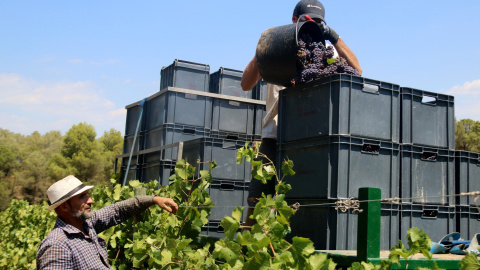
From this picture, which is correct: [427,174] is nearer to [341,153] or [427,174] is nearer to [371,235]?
[341,153]

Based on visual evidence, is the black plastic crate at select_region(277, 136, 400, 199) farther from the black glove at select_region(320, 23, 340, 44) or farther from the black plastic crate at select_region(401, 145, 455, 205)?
the black glove at select_region(320, 23, 340, 44)

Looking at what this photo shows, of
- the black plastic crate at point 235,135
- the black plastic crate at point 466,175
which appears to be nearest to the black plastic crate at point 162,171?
the black plastic crate at point 235,135

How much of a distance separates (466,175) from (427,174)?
1.56 ft

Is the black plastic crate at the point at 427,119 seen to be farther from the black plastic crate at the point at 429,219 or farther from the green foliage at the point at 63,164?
the green foliage at the point at 63,164

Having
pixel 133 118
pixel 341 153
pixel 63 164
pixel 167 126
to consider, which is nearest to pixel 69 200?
pixel 341 153

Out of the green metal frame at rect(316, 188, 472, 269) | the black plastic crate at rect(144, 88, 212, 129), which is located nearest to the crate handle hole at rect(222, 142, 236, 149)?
the black plastic crate at rect(144, 88, 212, 129)

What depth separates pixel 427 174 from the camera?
4.00m

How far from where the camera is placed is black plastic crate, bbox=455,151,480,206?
4.18 meters

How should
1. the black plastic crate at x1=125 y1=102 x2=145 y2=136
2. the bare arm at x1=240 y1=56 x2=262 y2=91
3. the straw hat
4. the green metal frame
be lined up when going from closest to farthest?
the green metal frame
the straw hat
the bare arm at x1=240 y1=56 x2=262 y2=91
the black plastic crate at x1=125 y1=102 x2=145 y2=136

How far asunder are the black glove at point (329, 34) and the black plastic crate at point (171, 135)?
316 centimetres

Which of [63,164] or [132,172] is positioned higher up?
Result: [63,164]

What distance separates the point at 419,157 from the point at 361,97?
69 cm

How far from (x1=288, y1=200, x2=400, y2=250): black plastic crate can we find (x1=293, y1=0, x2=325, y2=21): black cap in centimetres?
173

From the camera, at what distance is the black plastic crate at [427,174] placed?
154 inches
